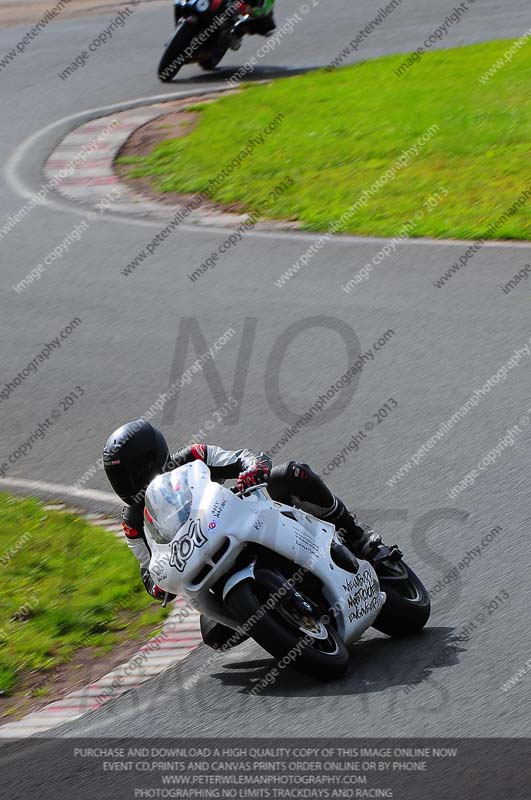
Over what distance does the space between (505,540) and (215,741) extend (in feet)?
7.79

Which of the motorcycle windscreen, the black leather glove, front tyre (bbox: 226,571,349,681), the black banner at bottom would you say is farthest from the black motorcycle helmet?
the black banner at bottom

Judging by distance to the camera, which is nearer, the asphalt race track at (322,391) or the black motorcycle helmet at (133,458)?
the asphalt race track at (322,391)

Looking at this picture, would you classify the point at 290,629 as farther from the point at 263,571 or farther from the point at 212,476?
the point at 212,476

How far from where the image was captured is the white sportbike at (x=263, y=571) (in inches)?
230

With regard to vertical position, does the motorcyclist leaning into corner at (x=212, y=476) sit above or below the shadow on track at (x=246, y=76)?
above

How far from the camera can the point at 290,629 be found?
5.83 meters

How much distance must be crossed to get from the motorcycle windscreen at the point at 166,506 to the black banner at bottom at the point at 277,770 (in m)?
0.97

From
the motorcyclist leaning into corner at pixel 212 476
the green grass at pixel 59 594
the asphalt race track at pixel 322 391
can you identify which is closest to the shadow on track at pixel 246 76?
the asphalt race track at pixel 322 391

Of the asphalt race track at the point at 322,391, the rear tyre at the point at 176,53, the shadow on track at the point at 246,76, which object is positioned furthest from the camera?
the shadow on track at the point at 246,76

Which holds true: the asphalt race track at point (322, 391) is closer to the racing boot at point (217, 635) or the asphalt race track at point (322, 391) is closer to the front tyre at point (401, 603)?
the front tyre at point (401, 603)

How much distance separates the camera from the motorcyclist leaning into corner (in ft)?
20.9

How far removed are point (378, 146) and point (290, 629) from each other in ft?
35.3

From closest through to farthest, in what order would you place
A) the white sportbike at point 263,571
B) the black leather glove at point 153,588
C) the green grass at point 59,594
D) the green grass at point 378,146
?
the white sportbike at point 263,571 < the black leather glove at point 153,588 < the green grass at point 59,594 < the green grass at point 378,146

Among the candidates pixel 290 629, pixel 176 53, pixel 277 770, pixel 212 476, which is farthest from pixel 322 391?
pixel 176 53
